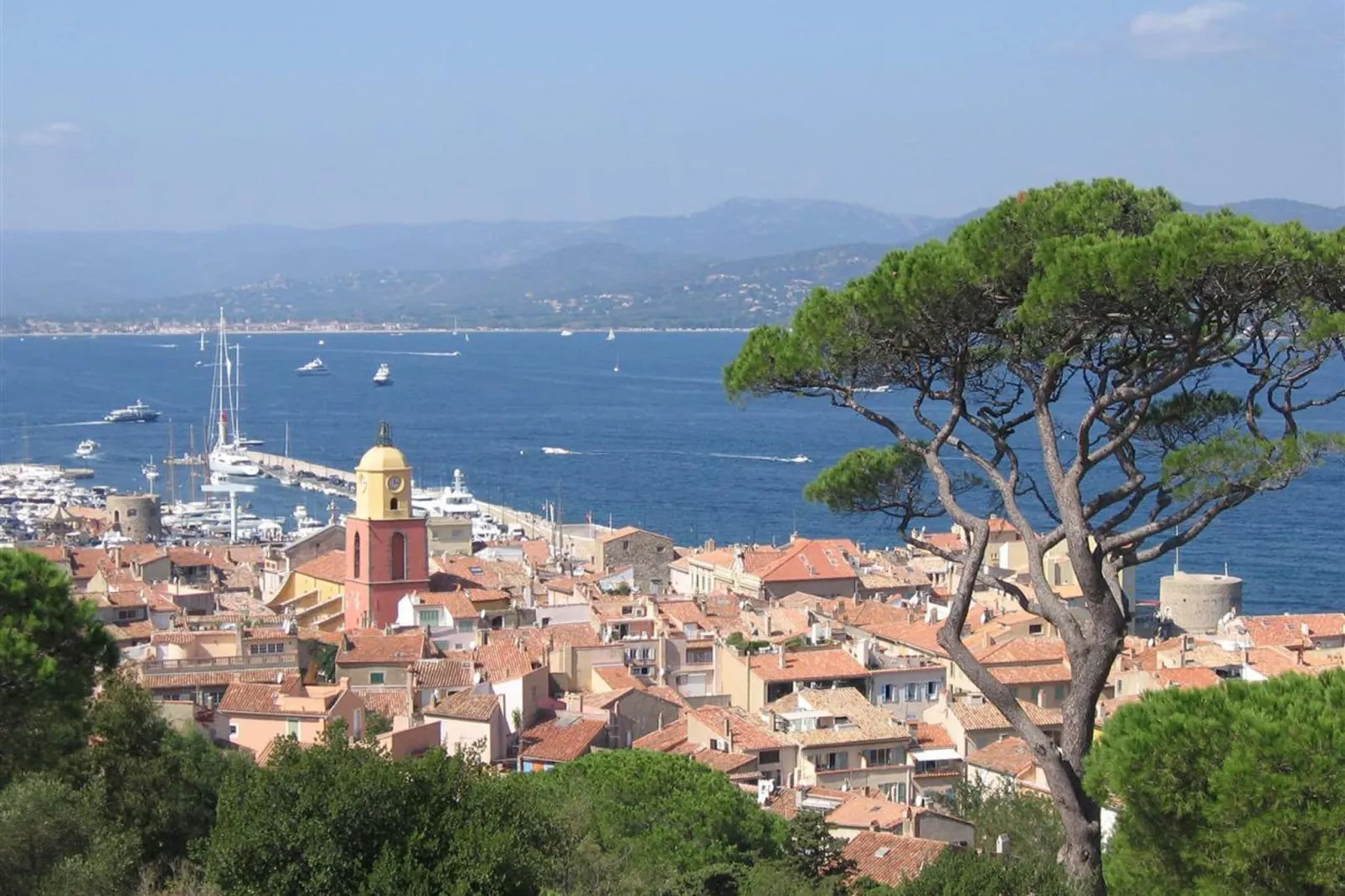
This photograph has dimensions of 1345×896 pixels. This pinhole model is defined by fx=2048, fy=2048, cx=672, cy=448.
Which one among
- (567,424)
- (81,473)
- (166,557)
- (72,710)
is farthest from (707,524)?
(72,710)

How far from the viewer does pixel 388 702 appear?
22.8m

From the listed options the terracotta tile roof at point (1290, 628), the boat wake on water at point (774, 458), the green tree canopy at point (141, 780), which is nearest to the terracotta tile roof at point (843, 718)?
the green tree canopy at point (141, 780)

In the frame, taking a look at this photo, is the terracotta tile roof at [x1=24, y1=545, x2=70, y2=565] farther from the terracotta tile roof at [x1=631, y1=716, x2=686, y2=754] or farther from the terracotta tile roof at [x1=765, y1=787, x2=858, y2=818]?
the terracotta tile roof at [x1=765, y1=787, x2=858, y2=818]

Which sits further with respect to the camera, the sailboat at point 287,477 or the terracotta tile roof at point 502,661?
the sailboat at point 287,477

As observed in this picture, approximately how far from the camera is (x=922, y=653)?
2727 cm

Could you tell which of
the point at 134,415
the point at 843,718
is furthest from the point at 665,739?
the point at 134,415

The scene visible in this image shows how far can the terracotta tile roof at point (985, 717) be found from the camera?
22.4m

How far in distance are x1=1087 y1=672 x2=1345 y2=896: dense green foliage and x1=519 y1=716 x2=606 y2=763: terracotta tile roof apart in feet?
38.1

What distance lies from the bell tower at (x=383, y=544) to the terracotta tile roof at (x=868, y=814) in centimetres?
1335

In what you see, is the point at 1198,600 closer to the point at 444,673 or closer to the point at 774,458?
the point at 444,673

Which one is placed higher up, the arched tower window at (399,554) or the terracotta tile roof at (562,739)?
the arched tower window at (399,554)

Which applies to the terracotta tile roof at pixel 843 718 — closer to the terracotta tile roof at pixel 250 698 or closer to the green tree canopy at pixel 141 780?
the terracotta tile roof at pixel 250 698

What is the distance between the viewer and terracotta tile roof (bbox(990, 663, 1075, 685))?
24.9m

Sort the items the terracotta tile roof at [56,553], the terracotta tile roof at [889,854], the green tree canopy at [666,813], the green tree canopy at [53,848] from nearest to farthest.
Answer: the green tree canopy at [53,848] < the green tree canopy at [666,813] < the terracotta tile roof at [889,854] < the terracotta tile roof at [56,553]
